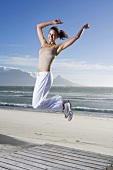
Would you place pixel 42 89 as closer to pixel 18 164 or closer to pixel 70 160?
pixel 18 164

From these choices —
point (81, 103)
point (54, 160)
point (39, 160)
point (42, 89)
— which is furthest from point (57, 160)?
point (81, 103)

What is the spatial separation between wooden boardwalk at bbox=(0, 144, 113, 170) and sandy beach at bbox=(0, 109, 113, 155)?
5.52 ft

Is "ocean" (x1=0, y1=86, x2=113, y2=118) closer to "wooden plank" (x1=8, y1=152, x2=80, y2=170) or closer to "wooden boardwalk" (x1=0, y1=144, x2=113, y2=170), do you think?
"wooden boardwalk" (x1=0, y1=144, x2=113, y2=170)

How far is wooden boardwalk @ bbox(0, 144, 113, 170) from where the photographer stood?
250 inches

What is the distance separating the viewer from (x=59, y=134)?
1453 centimetres

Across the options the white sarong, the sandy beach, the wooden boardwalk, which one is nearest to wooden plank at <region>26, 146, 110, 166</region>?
the wooden boardwalk

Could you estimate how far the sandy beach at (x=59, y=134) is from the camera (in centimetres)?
1155

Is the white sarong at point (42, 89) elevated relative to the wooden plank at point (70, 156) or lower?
elevated

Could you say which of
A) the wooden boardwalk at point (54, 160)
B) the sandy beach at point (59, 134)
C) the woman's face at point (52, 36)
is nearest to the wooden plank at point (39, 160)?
the wooden boardwalk at point (54, 160)

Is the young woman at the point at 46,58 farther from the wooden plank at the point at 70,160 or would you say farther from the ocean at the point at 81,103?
the ocean at the point at 81,103

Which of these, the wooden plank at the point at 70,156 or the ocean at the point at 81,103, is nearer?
the wooden plank at the point at 70,156

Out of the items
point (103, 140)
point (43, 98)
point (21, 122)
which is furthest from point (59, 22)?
point (21, 122)

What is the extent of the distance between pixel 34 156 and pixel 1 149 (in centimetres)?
222

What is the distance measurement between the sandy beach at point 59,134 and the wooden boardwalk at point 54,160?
1681 mm
